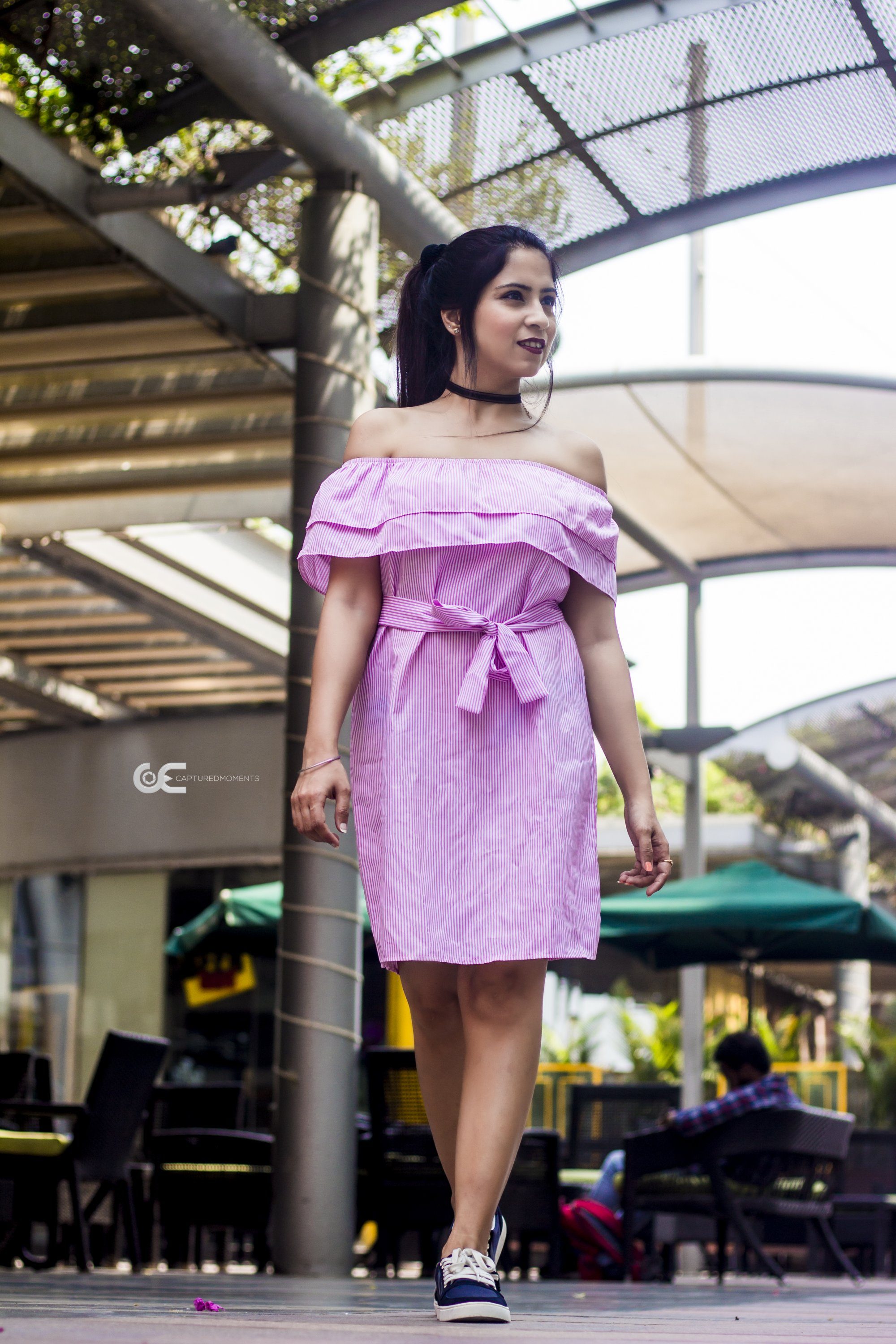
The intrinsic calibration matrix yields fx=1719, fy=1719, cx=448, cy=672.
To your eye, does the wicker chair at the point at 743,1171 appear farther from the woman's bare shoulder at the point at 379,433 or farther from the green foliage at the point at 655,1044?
the green foliage at the point at 655,1044

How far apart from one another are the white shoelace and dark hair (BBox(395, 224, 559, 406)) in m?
1.39

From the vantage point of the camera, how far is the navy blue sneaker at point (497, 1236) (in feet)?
8.62

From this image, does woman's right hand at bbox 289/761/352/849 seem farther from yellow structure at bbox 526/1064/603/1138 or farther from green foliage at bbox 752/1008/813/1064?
green foliage at bbox 752/1008/813/1064

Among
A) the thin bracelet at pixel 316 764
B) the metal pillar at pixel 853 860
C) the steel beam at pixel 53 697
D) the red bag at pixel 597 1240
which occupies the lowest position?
the red bag at pixel 597 1240

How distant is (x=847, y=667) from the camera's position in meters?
17.9

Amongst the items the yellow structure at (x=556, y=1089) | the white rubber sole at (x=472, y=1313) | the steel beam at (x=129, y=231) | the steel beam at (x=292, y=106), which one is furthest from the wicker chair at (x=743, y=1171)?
the yellow structure at (x=556, y=1089)

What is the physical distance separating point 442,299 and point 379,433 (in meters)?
0.29

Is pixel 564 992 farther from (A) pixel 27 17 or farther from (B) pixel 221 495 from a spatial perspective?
(A) pixel 27 17

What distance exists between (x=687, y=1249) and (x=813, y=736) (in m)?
4.84

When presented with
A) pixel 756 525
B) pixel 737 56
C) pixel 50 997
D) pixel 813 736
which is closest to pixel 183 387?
pixel 737 56

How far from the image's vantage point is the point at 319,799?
8.41 feet

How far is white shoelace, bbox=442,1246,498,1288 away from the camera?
7.51ft

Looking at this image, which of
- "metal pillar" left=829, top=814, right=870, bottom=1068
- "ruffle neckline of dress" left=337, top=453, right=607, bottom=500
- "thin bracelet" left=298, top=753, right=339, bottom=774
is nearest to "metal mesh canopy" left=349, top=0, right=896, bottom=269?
"ruffle neckline of dress" left=337, top=453, right=607, bottom=500

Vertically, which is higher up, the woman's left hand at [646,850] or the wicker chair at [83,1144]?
the woman's left hand at [646,850]
